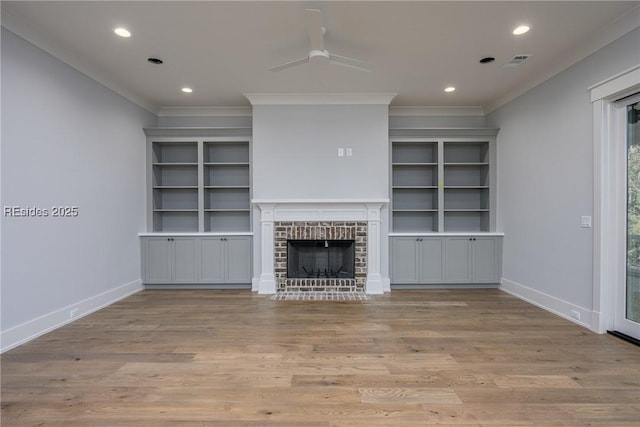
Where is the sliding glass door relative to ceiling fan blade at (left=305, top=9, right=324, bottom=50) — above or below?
below

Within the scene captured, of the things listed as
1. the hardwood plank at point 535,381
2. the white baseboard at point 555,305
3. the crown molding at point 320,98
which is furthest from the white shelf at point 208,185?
the white baseboard at point 555,305

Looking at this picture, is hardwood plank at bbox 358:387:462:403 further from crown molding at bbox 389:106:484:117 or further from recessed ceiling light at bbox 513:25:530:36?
crown molding at bbox 389:106:484:117

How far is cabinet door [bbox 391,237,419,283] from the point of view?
4672 mm

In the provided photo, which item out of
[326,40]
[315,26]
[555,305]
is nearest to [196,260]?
[326,40]

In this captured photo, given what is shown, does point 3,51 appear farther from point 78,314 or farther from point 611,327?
point 611,327

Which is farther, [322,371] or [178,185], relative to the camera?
[178,185]

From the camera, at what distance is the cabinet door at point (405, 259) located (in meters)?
4.67

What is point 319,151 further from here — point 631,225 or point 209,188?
point 631,225

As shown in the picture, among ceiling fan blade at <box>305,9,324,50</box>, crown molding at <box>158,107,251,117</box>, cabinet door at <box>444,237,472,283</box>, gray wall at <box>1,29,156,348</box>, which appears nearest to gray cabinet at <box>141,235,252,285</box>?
gray wall at <box>1,29,156,348</box>

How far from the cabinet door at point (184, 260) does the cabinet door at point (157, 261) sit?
0.10 meters

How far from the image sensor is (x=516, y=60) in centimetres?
341

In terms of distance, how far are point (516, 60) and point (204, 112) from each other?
4.46 meters

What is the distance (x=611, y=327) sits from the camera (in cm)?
296

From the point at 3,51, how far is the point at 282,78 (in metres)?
2.60
